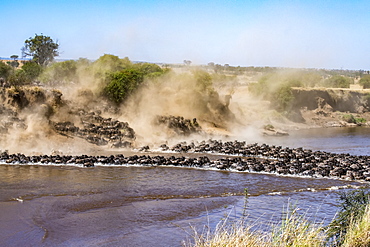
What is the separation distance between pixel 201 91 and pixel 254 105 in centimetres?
1600

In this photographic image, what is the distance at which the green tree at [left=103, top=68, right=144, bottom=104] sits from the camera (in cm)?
3659

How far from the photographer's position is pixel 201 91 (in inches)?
1656

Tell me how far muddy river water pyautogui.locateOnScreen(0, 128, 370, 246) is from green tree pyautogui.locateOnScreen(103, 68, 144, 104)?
15325 millimetres

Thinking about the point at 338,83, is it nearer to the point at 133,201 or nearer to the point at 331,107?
the point at 331,107

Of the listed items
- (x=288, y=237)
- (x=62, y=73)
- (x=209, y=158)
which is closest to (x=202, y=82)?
(x=62, y=73)

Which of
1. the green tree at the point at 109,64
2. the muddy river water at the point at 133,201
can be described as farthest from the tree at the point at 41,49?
the muddy river water at the point at 133,201

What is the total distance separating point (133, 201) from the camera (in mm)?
16047

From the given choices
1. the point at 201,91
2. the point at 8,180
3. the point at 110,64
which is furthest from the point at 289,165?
the point at 110,64

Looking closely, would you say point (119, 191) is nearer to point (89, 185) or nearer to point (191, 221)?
point (89, 185)

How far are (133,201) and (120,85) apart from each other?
22293 millimetres

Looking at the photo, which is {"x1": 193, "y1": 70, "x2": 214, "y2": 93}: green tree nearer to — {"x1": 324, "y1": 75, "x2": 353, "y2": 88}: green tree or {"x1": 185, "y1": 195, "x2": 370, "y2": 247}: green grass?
{"x1": 185, "y1": 195, "x2": 370, "y2": 247}: green grass

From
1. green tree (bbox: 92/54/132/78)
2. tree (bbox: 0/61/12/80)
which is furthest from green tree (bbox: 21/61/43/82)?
green tree (bbox: 92/54/132/78)

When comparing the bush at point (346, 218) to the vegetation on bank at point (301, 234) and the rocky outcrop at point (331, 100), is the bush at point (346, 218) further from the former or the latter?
the rocky outcrop at point (331, 100)

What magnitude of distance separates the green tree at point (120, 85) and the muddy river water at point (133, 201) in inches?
603
